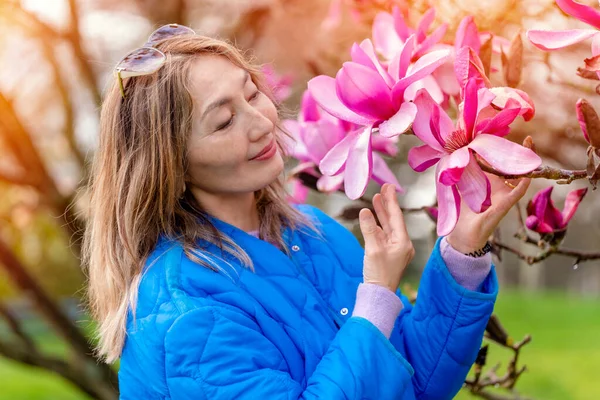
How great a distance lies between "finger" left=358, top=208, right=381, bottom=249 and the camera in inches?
45.5

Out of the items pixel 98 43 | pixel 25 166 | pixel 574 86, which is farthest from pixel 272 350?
pixel 98 43

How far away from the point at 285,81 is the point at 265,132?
2.48 feet

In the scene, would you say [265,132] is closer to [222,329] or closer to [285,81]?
[222,329]

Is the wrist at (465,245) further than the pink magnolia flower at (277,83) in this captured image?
No

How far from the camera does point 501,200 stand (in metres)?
1.01

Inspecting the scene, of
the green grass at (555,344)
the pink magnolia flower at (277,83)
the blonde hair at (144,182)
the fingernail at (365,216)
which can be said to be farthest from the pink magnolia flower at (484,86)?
the green grass at (555,344)

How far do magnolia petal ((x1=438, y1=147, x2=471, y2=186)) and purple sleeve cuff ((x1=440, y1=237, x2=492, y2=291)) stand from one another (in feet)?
1.35

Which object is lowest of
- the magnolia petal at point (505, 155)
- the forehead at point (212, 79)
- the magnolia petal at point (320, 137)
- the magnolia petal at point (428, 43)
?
the magnolia petal at point (320, 137)

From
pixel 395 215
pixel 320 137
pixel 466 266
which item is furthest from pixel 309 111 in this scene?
pixel 466 266

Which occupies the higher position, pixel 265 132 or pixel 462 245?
pixel 265 132

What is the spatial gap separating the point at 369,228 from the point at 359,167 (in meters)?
0.27

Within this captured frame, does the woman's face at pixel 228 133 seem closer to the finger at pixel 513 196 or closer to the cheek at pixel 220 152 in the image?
the cheek at pixel 220 152

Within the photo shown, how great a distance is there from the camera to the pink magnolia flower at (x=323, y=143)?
131 cm

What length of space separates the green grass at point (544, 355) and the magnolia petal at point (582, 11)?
4.30 metres
